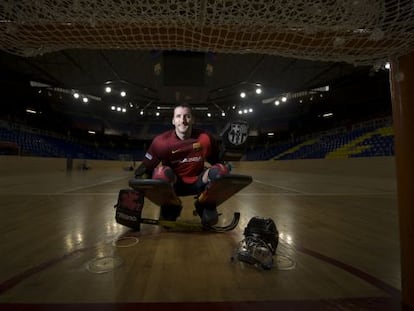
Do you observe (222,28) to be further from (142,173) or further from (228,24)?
(142,173)

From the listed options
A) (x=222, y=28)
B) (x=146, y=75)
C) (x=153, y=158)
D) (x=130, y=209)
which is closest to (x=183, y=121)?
(x=153, y=158)

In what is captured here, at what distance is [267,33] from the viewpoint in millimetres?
1061

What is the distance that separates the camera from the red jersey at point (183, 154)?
2.12 meters

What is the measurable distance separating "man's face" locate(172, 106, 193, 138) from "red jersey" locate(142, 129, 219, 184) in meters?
0.06

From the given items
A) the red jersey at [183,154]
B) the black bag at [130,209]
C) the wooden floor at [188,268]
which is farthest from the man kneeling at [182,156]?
the wooden floor at [188,268]

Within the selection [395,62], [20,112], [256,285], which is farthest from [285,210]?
[20,112]

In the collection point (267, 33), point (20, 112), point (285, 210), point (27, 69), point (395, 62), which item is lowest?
point (285, 210)

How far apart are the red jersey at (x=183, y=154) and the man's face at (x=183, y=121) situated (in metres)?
0.06

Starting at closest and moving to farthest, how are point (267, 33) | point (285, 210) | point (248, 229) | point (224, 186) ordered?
point (267, 33)
point (248, 229)
point (224, 186)
point (285, 210)

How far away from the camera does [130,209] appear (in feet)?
6.53

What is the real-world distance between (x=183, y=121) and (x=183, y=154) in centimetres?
28

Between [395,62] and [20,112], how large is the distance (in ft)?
66.9

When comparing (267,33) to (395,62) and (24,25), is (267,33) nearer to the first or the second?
(395,62)

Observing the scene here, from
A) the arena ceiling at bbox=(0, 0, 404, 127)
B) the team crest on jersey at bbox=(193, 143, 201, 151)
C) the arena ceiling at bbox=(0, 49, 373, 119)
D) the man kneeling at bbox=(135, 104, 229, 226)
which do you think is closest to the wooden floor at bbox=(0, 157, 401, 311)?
the man kneeling at bbox=(135, 104, 229, 226)
